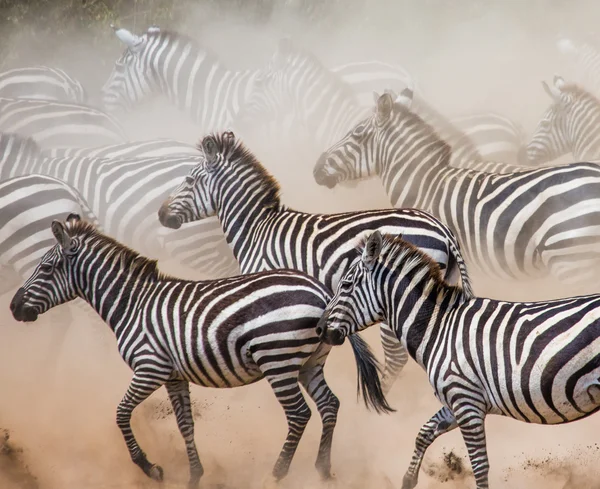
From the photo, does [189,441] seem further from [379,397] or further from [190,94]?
[190,94]

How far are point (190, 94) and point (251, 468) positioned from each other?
5.41m

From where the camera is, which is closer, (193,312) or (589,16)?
(193,312)

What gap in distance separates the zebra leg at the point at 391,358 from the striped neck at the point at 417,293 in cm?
148

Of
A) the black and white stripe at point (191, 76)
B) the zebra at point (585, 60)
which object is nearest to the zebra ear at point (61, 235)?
the black and white stripe at point (191, 76)

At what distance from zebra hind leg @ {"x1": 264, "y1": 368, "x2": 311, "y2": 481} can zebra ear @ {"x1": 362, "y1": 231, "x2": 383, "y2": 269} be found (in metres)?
0.95

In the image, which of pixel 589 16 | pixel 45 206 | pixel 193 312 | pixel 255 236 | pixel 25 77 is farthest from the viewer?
pixel 589 16

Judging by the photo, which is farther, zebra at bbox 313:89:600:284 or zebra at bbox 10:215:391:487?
zebra at bbox 313:89:600:284

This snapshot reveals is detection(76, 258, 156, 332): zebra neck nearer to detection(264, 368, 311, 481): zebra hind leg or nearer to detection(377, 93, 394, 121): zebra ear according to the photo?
detection(264, 368, 311, 481): zebra hind leg

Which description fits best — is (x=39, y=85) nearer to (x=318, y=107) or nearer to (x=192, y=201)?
(x=318, y=107)

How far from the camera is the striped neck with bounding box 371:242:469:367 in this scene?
19.5ft

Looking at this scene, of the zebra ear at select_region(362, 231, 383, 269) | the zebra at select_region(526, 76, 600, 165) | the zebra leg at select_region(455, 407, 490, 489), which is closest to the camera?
the zebra leg at select_region(455, 407, 490, 489)

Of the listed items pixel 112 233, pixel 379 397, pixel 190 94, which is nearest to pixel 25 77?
pixel 190 94

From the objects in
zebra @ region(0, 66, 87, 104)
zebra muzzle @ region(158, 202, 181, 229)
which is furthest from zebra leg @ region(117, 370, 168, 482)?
zebra @ region(0, 66, 87, 104)

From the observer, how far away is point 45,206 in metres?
8.26
